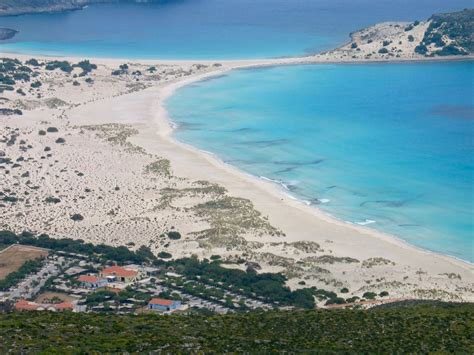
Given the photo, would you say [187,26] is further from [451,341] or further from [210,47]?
[451,341]

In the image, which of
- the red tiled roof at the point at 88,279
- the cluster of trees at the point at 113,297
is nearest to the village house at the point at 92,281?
the red tiled roof at the point at 88,279

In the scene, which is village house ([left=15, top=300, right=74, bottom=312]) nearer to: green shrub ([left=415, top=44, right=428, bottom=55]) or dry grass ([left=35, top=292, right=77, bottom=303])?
dry grass ([left=35, top=292, right=77, bottom=303])

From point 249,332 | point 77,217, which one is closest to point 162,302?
point 249,332

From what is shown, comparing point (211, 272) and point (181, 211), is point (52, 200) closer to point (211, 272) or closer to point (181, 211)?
point (181, 211)

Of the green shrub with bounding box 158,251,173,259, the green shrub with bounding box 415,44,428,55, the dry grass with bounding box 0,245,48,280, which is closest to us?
the dry grass with bounding box 0,245,48,280

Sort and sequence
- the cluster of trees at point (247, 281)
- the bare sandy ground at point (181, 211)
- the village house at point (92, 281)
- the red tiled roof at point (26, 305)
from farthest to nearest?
1. the bare sandy ground at point (181, 211)
2. the village house at point (92, 281)
3. the cluster of trees at point (247, 281)
4. the red tiled roof at point (26, 305)

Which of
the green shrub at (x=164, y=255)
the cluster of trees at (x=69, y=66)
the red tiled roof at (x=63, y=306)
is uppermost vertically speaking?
the cluster of trees at (x=69, y=66)

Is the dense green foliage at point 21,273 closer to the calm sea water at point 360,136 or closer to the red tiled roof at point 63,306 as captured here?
the red tiled roof at point 63,306

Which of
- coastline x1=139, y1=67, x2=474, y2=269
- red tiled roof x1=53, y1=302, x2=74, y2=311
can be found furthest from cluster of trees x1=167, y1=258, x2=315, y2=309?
coastline x1=139, y1=67, x2=474, y2=269

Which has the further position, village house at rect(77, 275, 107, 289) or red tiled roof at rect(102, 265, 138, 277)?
red tiled roof at rect(102, 265, 138, 277)
